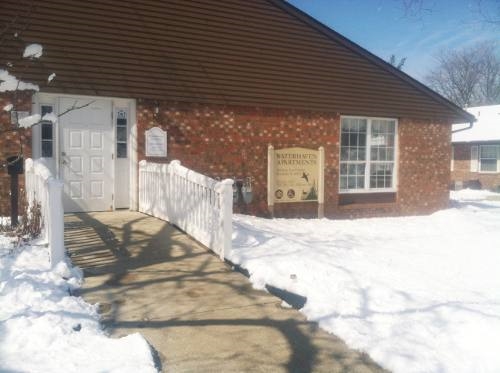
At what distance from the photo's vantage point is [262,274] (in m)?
5.48

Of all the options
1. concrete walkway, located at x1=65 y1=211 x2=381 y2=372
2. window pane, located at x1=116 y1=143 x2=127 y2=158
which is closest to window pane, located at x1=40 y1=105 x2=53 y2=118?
window pane, located at x1=116 y1=143 x2=127 y2=158

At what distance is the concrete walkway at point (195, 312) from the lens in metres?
3.46

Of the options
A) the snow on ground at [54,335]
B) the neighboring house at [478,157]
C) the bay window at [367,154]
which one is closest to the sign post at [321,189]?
the bay window at [367,154]

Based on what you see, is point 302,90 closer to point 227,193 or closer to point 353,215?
point 353,215

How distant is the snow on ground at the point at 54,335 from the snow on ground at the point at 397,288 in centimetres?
181

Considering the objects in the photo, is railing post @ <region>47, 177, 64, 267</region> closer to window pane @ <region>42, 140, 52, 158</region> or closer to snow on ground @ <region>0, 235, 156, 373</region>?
snow on ground @ <region>0, 235, 156, 373</region>

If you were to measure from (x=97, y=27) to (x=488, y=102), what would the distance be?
170 feet

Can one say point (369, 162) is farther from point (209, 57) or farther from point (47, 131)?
point (47, 131)

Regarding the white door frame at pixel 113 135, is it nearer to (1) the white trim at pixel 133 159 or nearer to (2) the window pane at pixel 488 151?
(1) the white trim at pixel 133 159

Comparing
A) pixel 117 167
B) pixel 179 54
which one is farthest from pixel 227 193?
pixel 179 54

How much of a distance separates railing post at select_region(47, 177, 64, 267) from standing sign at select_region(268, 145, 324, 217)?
6.61 metres

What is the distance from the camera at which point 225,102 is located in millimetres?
10930

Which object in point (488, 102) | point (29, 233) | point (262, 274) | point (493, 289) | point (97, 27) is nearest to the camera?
point (262, 274)

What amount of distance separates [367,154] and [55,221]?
9747 mm
